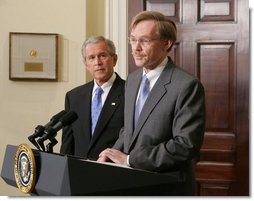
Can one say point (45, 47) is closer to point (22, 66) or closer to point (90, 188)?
point (22, 66)

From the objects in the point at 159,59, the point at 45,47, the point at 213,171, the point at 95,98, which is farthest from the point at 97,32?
the point at 159,59

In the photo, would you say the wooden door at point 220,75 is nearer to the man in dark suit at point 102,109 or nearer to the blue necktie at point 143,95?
the man in dark suit at point 102,109

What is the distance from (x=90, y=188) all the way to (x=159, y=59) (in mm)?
652

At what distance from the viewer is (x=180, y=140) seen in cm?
157

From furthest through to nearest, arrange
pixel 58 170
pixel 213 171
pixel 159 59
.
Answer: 1. pixel 213 171
2. pixel 159 59
3. pixel 58 170

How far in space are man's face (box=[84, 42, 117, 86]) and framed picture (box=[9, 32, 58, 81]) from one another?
0.84 m

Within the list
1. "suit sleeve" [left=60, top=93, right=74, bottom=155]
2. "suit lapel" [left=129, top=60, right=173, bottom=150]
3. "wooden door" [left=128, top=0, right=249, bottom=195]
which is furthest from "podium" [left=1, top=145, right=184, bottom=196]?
"wooden door" [left=128, top=0, right=249, bottom=195]

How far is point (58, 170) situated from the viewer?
1.30 metres

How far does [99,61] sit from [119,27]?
0.87 m

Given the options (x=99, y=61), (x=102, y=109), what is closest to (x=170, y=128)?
(x=102, y=109)

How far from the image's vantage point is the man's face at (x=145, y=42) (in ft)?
5.57

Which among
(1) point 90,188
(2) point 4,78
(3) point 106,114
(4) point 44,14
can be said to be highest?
(4) point 44,14

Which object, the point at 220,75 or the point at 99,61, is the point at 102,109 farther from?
the point at 220,75

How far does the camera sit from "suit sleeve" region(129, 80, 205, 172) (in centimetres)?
155
